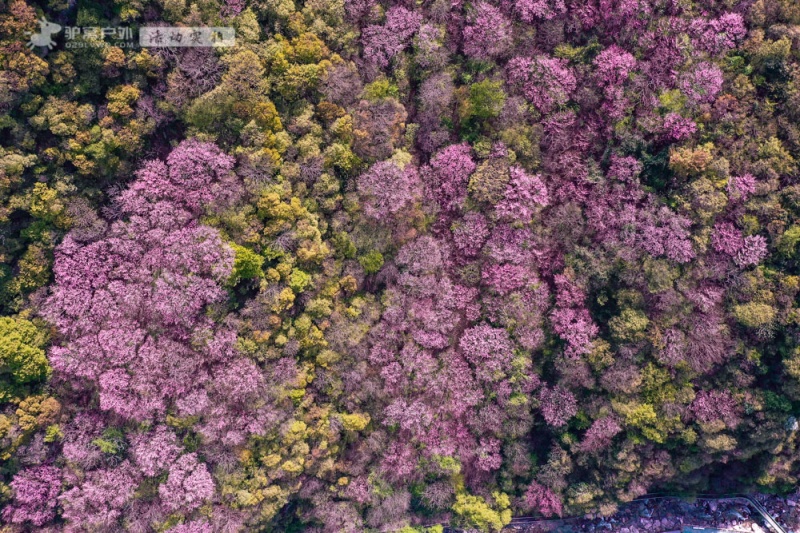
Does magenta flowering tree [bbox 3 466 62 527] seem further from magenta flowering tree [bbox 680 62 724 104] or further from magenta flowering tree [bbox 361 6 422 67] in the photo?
magenta flowering tree [bbox 680 62 724 104]

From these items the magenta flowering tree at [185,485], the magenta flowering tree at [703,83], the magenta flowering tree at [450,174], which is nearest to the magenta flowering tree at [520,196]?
the magenta flowering tree at [450,174]

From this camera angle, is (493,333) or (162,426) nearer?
(162,426)

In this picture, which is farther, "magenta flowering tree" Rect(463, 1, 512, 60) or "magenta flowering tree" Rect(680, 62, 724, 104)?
"magenta flowering tree" Rect(463, 1, 512, 60)

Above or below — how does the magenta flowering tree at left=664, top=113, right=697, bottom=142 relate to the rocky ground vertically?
above

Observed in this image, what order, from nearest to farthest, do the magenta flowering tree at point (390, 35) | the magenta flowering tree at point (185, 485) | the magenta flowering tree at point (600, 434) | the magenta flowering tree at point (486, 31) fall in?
the magenta flowering tree at point (185, 485), the magenta flowering tree at point (390, 35), the magenta flowering tree at point (486, 31), the magenta flowering tree at point (600, 434)

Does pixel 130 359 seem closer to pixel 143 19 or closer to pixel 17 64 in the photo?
pixel 17 64

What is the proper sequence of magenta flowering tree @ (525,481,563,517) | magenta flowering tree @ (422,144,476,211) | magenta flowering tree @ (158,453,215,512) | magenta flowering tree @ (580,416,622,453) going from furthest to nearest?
magenta flowering tree @ (525,481,563,517)
magenta flowering tree @ (580,416,622,453)
magenta flowering tree @ (422,144,476,211)
magenta flowering tree @ (158,453,215,512)

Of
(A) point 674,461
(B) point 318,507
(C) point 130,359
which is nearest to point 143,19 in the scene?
(C) point 130,359

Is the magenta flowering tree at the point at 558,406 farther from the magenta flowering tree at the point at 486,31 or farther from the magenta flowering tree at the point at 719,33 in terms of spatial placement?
the magenta flowering tree at the point at 719,33

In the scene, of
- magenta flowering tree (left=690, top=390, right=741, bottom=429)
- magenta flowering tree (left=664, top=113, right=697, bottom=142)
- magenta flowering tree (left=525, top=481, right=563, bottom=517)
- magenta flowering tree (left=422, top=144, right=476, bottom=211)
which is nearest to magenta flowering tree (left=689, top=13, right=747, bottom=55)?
magenta flowering tree (left=664, top=113, right=697, bottom=142)
